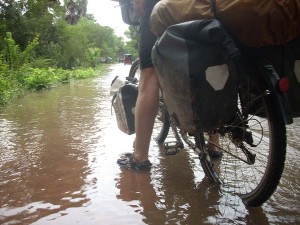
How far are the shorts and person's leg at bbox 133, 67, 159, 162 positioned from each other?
71 millimetres

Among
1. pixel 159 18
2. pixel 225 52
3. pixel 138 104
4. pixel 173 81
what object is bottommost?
pixel 138 104

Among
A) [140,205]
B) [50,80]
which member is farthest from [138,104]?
[50,80]

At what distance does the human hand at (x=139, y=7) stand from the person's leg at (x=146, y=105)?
41 cm

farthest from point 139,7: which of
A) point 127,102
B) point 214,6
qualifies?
point 214,6

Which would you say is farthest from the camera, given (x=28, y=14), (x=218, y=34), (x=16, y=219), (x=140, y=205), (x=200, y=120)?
(x=28, y=14)

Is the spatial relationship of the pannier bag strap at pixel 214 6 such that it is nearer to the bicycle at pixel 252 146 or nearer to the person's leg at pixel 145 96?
the bicycle at pixel 252 146

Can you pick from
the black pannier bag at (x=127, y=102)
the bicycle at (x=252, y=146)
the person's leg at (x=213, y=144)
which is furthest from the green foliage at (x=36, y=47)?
the bicycle at (x=252, y=146)

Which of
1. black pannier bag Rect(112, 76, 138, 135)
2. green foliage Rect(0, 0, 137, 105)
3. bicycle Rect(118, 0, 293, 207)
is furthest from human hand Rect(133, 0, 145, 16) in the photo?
green foliage Rect(0, 0, 137, 105)

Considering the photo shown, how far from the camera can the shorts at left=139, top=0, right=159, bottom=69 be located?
2430 mm

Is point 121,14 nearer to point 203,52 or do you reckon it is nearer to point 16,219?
point 203,52

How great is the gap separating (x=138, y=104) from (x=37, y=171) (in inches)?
38.7

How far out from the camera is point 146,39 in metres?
2.44

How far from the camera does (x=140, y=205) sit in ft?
6.88

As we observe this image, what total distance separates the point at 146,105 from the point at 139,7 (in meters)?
0.70
